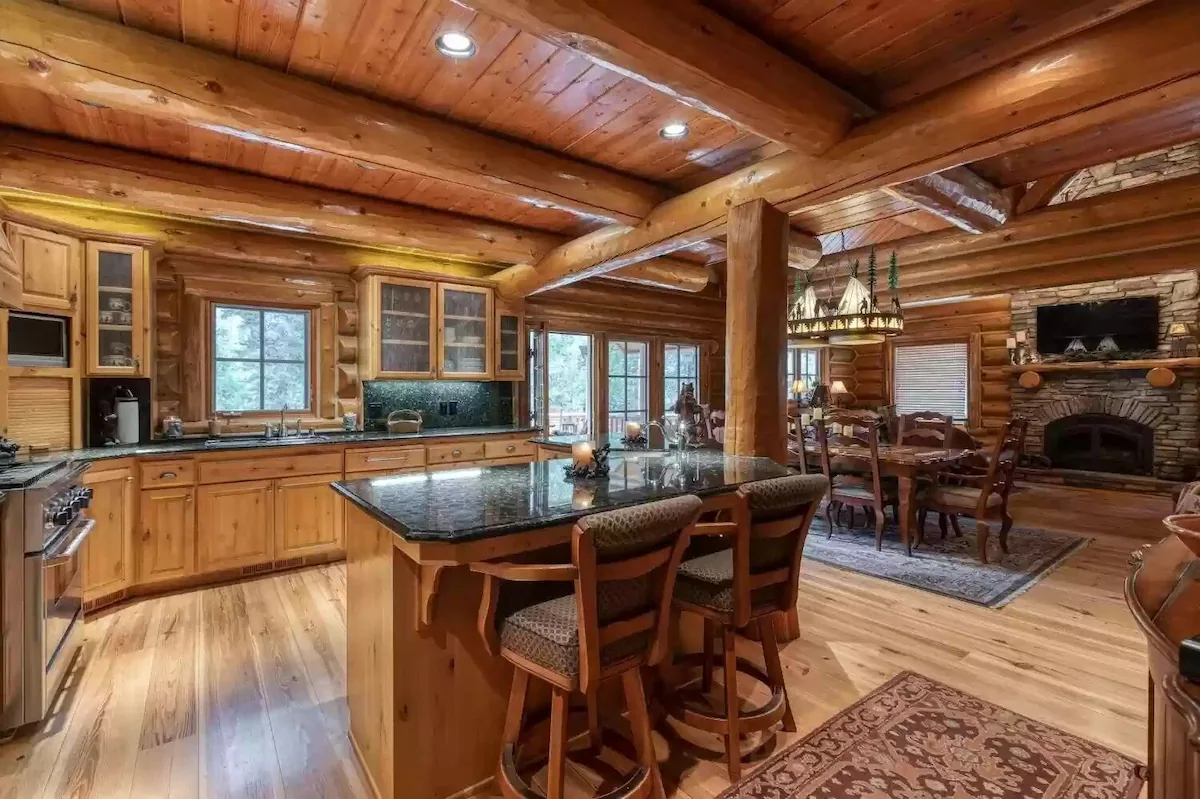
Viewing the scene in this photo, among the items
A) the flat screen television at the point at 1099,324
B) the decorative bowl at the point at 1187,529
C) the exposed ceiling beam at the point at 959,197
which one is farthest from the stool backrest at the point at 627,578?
the flat screen television at the point at 1099,324

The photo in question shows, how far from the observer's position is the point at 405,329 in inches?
192

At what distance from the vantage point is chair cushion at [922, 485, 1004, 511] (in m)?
4.12

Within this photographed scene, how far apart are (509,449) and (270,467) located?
6.19 ft

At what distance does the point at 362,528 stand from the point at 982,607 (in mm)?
3513

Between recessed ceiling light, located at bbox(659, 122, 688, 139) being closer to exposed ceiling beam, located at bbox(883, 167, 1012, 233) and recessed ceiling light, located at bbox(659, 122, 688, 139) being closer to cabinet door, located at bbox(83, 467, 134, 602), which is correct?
exposed ceiling beam, located at bbox(883, 167, 1012, 233)

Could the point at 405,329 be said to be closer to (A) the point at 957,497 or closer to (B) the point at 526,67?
(B) the point at 526,67

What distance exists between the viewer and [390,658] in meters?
1.71

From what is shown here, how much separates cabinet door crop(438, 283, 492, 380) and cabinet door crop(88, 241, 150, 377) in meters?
2.08

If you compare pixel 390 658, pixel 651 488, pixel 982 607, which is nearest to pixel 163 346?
pixel 390 658

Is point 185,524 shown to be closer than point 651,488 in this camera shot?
No

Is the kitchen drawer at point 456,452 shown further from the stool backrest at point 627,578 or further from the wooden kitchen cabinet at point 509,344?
the stool backrest at point 627,578

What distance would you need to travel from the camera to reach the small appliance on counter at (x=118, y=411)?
3695 mm

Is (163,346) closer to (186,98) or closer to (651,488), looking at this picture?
(186,98)

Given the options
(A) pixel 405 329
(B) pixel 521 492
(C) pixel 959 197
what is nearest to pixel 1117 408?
(C) pixel 959 197
